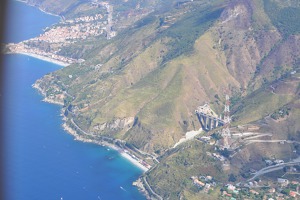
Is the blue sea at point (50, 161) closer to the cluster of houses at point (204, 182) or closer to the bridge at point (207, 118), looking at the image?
the cluster of houses at point (204, 182)

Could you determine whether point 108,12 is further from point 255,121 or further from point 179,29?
point 255,121

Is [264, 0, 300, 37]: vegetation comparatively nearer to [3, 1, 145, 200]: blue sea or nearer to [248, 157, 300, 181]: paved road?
[248, 157, 300, 181]: paved road

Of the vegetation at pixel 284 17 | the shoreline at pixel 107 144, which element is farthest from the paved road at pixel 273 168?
the vegetation at pixel 284 17

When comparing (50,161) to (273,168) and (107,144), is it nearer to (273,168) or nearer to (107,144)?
(107,144)

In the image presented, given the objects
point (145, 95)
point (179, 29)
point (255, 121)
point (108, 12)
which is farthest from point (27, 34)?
point (255, 121)

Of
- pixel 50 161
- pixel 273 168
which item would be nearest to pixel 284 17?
pixel 273 168

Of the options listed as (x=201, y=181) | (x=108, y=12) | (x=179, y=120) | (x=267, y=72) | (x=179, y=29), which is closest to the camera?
(x=201, y=181)
